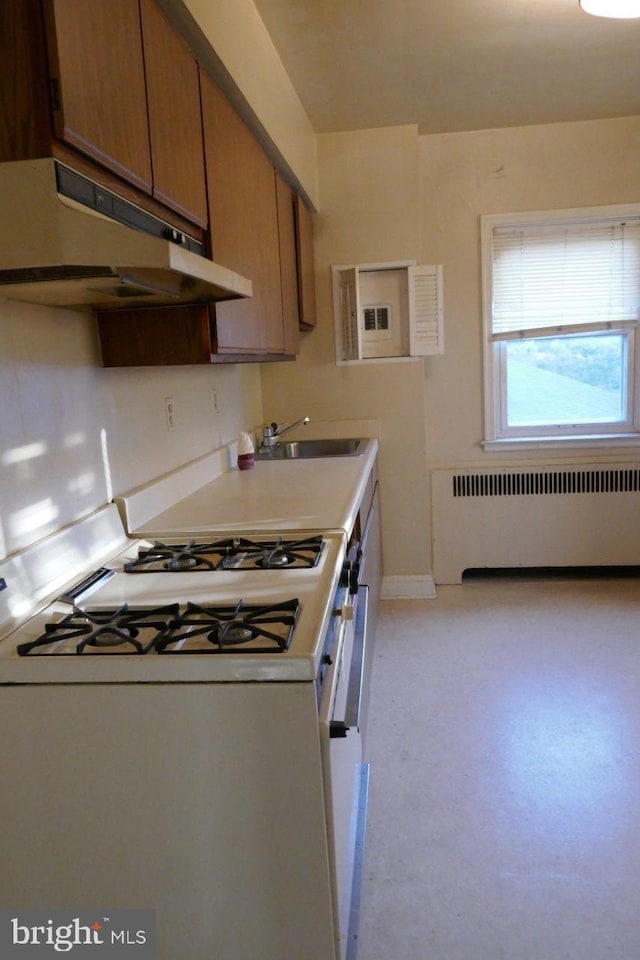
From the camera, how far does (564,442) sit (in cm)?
375

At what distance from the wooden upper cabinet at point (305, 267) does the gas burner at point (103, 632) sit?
2163mm

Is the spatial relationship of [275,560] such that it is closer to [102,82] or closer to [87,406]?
[87,406]

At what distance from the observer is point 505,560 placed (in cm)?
390

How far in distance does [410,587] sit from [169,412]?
202cm

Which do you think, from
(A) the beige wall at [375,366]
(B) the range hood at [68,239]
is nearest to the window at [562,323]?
(A) the beige wall at [375,366]

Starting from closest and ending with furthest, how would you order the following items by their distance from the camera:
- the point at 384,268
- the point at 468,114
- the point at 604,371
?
the point at 468,114
the point at 384,268
the point at 604,371

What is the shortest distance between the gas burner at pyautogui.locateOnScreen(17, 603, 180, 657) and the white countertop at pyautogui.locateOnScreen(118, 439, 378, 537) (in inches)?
21.7

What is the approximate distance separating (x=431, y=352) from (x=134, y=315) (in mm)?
2066

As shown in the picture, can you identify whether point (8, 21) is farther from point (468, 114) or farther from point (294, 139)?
point (468, 114)

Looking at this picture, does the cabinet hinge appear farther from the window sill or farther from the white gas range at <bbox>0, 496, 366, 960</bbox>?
the window sill

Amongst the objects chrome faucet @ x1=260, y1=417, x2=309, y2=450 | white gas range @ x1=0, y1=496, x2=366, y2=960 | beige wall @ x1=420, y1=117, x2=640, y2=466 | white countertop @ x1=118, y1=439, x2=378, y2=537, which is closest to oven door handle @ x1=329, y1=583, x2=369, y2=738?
white gas range @ x1=0, y1=496, x2=366, y2=960

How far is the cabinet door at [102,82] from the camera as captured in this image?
1056 millimetres

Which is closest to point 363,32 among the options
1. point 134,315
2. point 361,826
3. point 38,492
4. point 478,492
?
point 134,315

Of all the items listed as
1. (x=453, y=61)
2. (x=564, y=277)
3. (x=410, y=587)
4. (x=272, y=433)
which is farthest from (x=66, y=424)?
(x=564, y=277)
